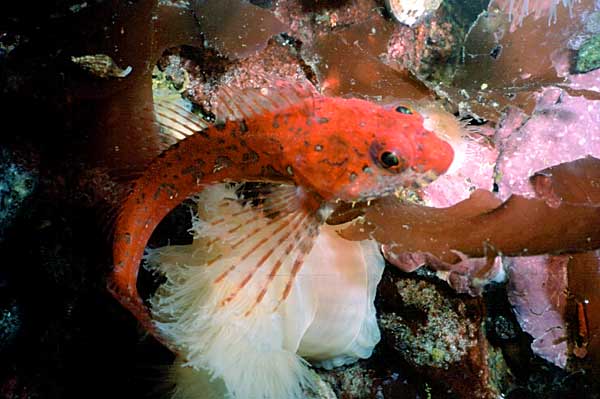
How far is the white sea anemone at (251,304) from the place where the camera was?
2.72 m

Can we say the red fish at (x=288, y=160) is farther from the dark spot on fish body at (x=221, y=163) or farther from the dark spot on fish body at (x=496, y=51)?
the dark spot on fish body at (x=496, y=51)

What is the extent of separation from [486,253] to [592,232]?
510 mm

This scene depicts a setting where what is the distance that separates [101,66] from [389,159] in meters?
2.16

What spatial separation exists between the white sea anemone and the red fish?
→ 0.18 m

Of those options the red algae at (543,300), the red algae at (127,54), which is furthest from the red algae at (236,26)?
the red algae at (543,300)

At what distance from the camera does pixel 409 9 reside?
328 centimetres

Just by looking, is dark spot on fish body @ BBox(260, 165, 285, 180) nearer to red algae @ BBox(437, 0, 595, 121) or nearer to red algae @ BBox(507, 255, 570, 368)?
red algae @ BBox(437, 0, 595, 121)

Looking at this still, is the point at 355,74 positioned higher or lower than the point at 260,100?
higher

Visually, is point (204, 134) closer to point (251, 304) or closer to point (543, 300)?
point (251, 304)

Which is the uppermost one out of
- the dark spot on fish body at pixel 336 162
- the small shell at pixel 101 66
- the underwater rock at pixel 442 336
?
the small shell at pixel 101 66

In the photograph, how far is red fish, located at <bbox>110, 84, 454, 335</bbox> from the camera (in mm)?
2391

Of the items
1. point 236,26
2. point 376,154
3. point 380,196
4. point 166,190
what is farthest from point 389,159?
point 236,26

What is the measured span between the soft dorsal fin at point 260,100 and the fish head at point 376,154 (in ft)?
0.78

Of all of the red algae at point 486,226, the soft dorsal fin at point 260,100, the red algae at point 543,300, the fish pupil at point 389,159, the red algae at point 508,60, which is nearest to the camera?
the red algae at point 486,226
